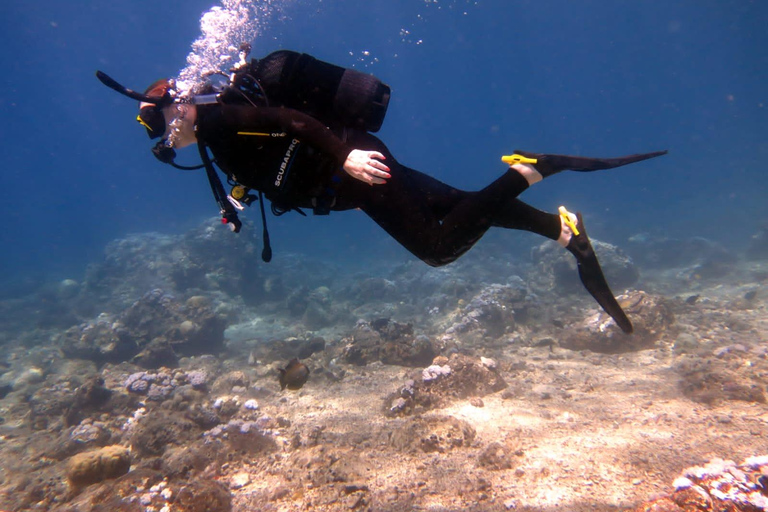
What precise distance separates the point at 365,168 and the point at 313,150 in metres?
0.63

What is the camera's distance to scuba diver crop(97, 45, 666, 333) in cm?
260

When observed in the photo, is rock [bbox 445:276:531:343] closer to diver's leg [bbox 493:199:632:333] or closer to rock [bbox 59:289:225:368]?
diver's leg [bbox 493:199:632:333]

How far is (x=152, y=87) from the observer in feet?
10.3

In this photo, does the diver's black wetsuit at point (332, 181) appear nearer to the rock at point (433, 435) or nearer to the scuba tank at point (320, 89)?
the scuba tank at point (320, 89)

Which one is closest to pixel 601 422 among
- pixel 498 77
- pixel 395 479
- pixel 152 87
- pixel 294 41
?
pixel 395 479

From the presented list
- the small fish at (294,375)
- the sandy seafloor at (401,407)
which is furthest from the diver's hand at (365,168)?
the small fish at (294,375)

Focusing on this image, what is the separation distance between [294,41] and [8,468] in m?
45.3

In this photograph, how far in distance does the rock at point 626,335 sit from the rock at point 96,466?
29.6 feet

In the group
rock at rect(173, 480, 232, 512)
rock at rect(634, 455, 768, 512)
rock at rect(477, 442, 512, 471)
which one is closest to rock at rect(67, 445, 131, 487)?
rock at rect(173, 480, 232, 512)

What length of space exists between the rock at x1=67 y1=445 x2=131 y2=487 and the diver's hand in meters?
5.42

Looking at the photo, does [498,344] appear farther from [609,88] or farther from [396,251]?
[609,88]

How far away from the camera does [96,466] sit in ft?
15.3

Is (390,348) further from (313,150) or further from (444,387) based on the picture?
(313,150)

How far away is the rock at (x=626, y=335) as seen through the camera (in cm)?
773
